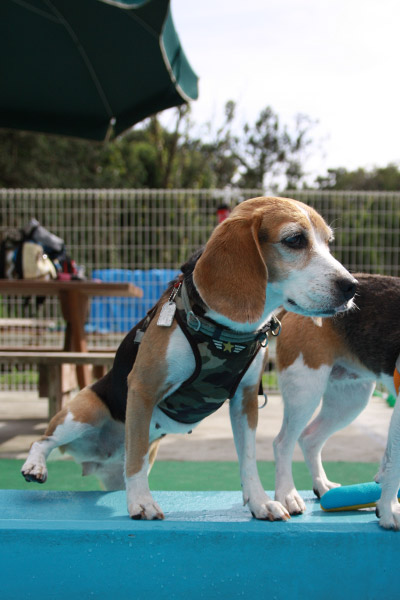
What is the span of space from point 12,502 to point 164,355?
767 mm

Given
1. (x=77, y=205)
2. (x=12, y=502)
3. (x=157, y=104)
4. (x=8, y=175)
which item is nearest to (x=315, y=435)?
(x=12, y=502)

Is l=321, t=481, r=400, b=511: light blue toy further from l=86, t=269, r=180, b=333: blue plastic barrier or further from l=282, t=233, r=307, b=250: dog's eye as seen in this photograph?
l=86, t=269, r=180, b=333: blue plastic barrier

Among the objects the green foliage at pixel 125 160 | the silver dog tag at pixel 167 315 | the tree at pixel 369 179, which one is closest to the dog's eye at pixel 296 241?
the silver dog tag at pixel 167 315

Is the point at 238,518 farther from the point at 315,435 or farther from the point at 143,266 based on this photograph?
the point at 143,266

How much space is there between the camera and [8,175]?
20.5 m

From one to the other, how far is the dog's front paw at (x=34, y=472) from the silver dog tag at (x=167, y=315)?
715 mm

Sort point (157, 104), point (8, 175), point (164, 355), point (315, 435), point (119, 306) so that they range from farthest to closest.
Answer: point (8, 175) < point (119, 306) < point (157, 104) < point (315, 435) < point (164, 355)

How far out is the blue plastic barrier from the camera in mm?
6922

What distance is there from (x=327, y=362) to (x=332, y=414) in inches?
12.8

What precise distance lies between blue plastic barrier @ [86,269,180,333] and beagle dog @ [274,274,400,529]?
15.4 feet

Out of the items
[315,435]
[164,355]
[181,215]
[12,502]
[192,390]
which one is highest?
[181,215]

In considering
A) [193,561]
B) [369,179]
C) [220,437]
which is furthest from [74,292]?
[369,179]

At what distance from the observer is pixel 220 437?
5.03 m

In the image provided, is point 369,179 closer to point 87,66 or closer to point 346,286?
point 87,66
